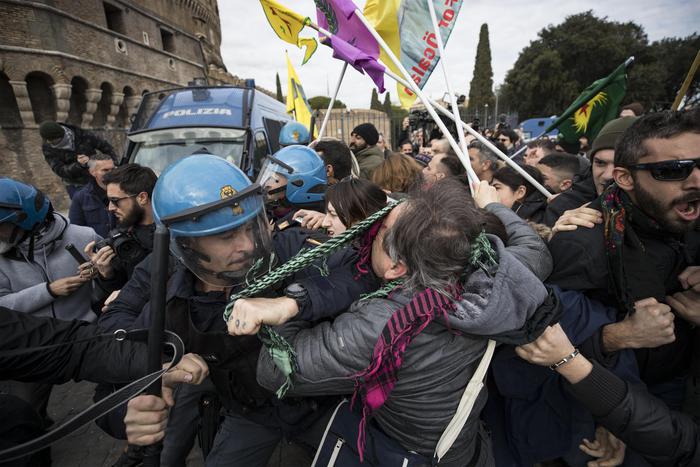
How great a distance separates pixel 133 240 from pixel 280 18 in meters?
2.67

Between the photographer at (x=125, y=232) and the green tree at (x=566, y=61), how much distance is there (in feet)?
115

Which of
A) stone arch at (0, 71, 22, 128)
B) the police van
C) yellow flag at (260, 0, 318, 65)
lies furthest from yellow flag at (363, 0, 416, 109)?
stone arch at (0, 71, 22, 128)

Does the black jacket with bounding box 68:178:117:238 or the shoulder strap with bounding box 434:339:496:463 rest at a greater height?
the black jacket with bounding box 68:178:117:238

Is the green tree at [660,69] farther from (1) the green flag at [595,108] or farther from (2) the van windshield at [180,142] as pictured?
(2) the van windshield at [180,142]

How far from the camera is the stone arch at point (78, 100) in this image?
614 inches

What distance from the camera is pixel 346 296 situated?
4.02 feet

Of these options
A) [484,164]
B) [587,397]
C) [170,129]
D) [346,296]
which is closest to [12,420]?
[346,296]

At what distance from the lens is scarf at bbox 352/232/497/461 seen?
39.8 inches

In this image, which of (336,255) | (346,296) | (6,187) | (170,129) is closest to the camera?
(346,296)

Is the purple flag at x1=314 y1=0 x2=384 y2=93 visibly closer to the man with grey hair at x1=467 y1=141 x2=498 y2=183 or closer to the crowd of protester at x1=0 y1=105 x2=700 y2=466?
the man with grey hair at x1=467 y1=141 x2=498 y2=183

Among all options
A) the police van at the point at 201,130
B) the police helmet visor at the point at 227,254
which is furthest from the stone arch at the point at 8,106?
the police helmet visor at the point at 227,254

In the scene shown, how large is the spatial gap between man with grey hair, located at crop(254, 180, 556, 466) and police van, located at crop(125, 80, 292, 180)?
4.68 m

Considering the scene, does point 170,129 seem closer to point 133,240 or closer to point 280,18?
point 280,18

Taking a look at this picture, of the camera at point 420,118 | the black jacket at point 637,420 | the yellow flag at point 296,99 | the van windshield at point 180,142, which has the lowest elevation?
the black jacket at point 637,420
